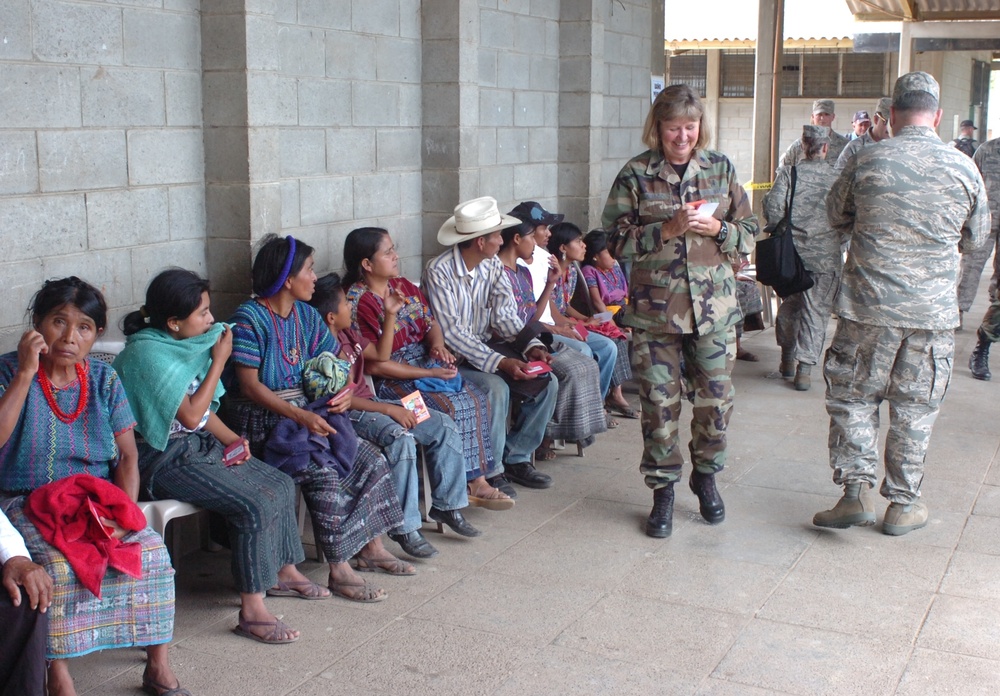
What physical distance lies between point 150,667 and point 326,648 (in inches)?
22.5

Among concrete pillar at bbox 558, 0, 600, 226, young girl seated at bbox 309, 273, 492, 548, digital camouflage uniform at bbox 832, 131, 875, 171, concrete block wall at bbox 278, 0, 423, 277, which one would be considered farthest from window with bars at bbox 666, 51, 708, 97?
young girl seated at bbox 309, 273, 492, 548

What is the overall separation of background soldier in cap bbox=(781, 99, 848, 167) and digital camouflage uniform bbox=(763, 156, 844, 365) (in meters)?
0.19

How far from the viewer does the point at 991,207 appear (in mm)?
8953

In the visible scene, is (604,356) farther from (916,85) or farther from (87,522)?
(87,522)

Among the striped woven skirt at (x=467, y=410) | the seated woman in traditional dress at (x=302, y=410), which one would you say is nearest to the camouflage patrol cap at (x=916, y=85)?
the striped woven skirt at (x=467, y=410)

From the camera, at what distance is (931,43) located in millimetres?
17297

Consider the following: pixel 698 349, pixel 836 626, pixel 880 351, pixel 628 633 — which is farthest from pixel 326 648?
pixel 880 351

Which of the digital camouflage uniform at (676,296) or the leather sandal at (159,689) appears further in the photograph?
the digital camouflage uniform at (676,296)

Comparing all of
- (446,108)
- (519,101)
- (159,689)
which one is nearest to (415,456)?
(159,689)

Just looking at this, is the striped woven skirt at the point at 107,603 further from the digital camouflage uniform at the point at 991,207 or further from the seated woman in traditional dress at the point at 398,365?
the digital camouflage uniform at the point at 991,207

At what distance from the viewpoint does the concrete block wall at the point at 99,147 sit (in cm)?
426

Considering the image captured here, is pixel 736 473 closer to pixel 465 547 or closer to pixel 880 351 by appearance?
pixel 880 351

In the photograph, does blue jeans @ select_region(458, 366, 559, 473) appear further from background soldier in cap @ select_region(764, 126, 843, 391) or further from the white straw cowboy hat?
background soldier in cap @ select_region(764, 126, 843, 391)

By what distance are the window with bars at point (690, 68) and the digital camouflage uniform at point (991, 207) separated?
12264mm
